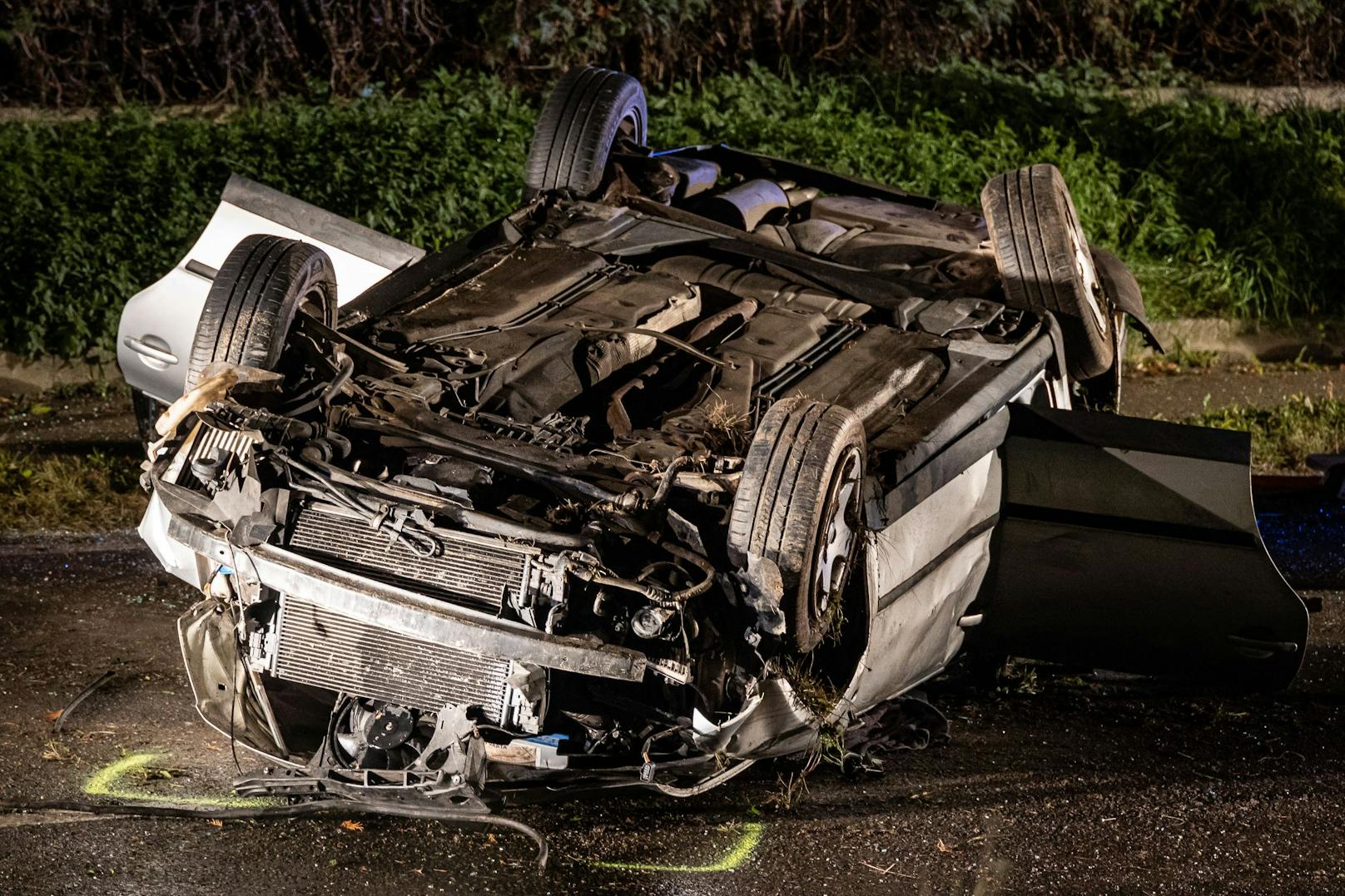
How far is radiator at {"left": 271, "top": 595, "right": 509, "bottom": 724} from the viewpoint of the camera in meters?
4.12

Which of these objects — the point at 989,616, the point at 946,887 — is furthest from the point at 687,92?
the point at 946,887

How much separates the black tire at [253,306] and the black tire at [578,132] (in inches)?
76.3

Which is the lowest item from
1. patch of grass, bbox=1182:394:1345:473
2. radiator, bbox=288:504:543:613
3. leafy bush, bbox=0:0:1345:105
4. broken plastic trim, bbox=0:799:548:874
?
patch of grass, bbox=1182:394:1345:473

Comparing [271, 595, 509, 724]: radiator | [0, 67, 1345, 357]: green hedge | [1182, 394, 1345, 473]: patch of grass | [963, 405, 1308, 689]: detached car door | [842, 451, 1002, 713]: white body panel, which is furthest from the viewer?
[0, 67, 1345, 357]: green hedge

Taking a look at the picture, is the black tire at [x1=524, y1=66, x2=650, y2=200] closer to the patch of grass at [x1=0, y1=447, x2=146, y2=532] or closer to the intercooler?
the patch of grass at [x1=0, y1=447, x2=146, y2=532]

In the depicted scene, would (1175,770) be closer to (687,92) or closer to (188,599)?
(188,599)

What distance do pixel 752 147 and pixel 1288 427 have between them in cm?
378

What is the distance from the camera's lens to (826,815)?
4613 millimetres

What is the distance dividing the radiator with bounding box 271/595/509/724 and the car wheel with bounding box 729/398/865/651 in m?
0.75

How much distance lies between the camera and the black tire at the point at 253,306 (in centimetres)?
471

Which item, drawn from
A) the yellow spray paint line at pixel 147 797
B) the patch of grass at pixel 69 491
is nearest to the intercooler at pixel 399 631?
the yellow spray paint line at pixel 147 797

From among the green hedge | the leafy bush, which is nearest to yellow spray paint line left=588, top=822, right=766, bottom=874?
the green hedge

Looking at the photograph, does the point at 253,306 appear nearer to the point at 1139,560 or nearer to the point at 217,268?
the point at 217,268

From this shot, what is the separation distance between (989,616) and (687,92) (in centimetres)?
644
